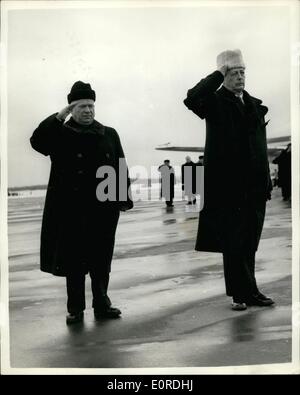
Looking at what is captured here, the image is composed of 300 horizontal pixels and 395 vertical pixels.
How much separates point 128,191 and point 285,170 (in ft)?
3.96

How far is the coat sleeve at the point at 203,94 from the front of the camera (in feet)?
12.6

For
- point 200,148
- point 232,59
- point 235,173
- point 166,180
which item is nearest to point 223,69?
point 232,59

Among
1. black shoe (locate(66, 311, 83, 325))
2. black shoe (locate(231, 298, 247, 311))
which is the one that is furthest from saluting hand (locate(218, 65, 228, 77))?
black shoe (locate(66, 311, 83, 325))

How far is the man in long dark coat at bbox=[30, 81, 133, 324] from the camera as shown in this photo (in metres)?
3.96

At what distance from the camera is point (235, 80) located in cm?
400

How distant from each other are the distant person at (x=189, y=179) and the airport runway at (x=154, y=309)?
134 mm

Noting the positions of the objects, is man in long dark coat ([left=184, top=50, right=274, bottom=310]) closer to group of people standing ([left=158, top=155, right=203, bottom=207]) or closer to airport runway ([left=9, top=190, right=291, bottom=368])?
group of people standing ([left=158, top=155, right=203, bottom=207])

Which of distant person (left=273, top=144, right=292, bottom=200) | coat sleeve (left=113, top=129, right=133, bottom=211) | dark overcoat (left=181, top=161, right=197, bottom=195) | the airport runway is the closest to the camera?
the airport runway

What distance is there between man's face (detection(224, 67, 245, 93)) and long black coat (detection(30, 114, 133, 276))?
2.84 feet

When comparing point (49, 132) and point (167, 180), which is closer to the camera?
point (49, 132)

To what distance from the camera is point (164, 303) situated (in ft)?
13.6

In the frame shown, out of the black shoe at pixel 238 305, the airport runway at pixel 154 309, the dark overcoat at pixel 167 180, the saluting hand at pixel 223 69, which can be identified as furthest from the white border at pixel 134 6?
the dark overcoat at pixel 167 180

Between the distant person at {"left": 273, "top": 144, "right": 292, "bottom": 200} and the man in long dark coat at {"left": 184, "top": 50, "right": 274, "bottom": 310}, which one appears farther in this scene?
the distant person at {"left": 273, "top": 144, "right": 292, "bottom": 200}

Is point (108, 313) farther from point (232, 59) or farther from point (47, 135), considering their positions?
point (232, 59)
